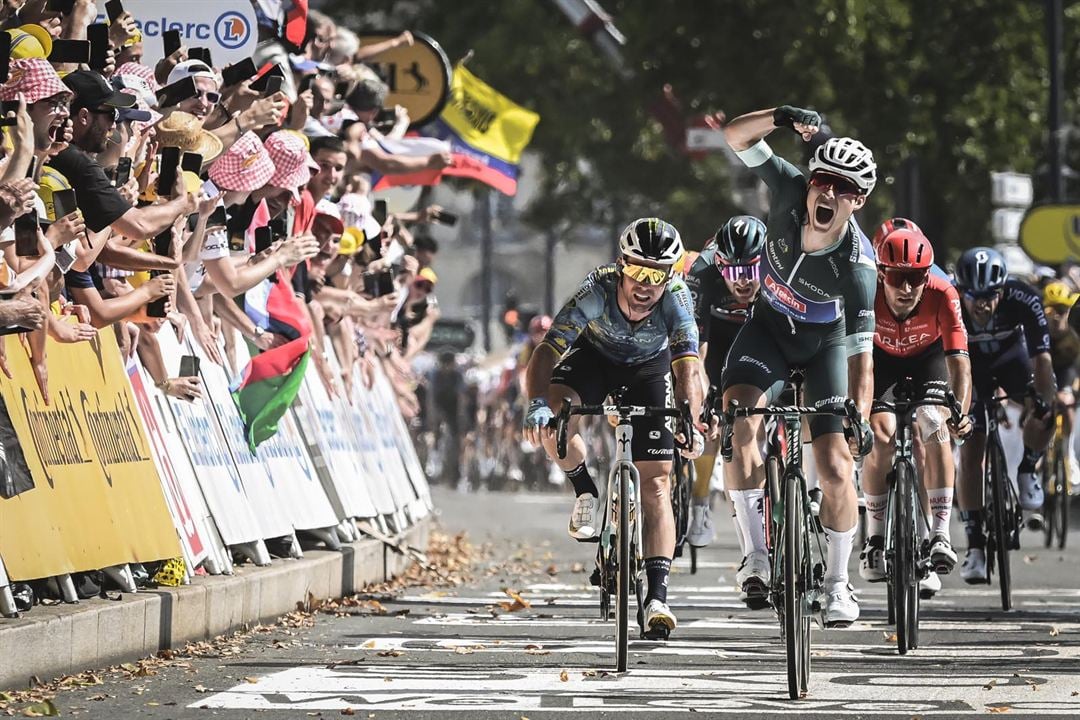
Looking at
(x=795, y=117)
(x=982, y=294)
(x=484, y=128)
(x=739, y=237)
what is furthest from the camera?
(x=484, y=128)

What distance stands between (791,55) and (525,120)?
4249 millimetres

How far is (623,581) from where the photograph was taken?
34.0 ft

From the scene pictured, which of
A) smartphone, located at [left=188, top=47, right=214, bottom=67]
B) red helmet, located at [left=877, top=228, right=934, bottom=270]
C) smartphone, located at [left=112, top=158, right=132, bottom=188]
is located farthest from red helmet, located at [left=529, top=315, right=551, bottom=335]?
smartphone, located at [left=112, top=158, right=132, bottom=188]

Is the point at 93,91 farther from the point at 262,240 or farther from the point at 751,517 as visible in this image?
the point at 751,517

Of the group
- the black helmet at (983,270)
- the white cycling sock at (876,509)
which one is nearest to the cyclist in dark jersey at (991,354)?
the black helmet at (983,270)

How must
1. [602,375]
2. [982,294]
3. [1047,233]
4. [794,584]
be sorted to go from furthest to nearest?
[1047,233] < [982,294] < [602,375] < [794,584]

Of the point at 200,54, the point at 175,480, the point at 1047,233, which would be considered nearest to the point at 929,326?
→ the point at 175,480

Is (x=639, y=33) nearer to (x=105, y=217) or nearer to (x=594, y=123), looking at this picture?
(x=594, y=123)

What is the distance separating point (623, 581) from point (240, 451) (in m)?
3.51

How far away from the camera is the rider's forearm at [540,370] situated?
432 inches

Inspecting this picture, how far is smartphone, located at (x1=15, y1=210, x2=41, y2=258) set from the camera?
9.93 m

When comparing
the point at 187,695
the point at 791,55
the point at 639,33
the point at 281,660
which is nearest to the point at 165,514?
the point at 281,660

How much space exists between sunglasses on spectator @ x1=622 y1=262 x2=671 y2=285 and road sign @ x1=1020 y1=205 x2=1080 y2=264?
1868cm

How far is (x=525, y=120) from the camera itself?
25.7 meters
